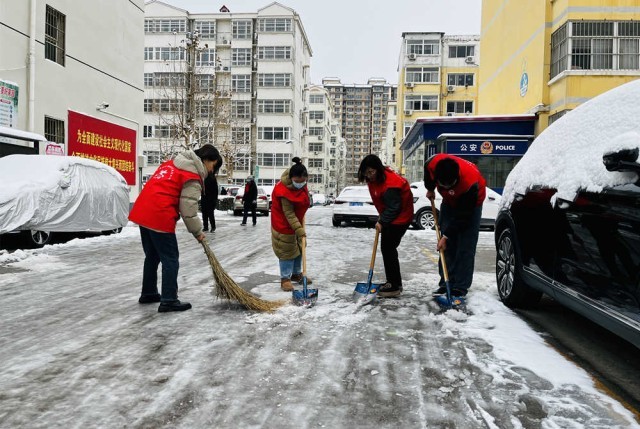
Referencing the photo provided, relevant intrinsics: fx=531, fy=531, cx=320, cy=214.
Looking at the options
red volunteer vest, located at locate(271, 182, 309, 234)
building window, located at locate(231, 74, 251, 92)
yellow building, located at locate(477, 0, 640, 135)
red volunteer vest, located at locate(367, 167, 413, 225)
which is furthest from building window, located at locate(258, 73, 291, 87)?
red volunteer vest, located at locate(367, 167, 413, 225)

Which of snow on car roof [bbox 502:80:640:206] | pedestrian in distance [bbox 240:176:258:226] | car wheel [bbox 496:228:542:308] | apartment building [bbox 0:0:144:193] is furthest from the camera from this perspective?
pedestrian in distance [bbox 240:176:258:226]

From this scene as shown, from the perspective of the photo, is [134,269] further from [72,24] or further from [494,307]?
[72,24]

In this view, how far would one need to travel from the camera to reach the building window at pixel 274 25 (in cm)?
6097

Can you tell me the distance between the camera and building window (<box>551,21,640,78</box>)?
1833 centimetres

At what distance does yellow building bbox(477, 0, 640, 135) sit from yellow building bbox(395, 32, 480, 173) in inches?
1226

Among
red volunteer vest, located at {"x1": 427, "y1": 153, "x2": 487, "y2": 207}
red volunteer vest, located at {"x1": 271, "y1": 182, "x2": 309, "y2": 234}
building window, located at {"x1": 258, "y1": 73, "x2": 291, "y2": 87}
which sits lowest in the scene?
red volunteer vest, located at {"x1": 271, "y1": 182, "x2": 309, "y2": 234}

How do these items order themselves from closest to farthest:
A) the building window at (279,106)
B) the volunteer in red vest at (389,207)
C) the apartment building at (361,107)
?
the volunteer in red vest at (389,207) < the building window at (279,106) < the apartment building at (361,107)

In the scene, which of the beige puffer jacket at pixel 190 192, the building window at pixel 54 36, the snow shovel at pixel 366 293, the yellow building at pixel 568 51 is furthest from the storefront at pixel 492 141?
the beige puffer jacket at pixel 190 192

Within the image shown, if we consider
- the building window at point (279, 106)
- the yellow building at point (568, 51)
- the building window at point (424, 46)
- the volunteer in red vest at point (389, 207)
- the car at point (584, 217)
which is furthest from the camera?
the building window at point (279, 106)

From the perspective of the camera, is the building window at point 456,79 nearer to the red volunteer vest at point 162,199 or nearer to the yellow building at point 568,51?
the yellow building at point 568,51

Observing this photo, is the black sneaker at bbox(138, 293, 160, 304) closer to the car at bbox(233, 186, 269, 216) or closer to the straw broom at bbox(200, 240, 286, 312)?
the straw broom at bbox(200, 240, 286, 312)

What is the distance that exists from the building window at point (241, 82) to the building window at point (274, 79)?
237 centimetres

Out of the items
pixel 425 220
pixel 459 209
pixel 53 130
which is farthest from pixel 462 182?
pixel 53 130

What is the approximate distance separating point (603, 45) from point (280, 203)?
17.1m
